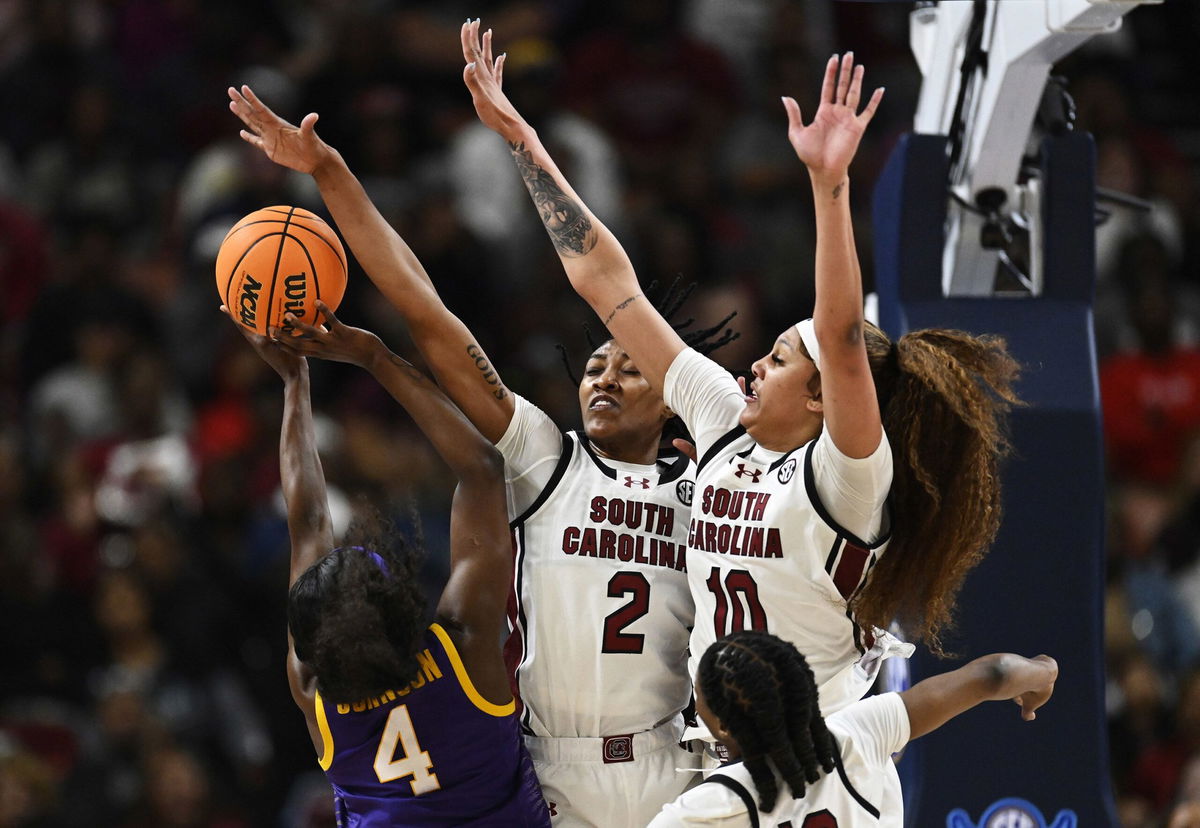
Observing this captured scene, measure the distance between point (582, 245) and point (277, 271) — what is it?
29.9 inches

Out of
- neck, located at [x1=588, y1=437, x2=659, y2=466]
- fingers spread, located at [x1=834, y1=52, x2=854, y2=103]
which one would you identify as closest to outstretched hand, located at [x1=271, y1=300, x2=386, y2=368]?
neck, located at [x1=588, y1=437, x2=659, y2=466]

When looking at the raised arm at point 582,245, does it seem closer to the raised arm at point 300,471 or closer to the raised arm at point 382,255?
the raised arm at point 382,255

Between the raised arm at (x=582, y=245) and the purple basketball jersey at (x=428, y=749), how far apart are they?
2.88 ft

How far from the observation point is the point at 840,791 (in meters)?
3.32

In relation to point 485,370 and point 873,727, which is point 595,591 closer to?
point 485,370

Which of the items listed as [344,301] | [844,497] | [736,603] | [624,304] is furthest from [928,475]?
[344,301]

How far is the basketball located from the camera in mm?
4031

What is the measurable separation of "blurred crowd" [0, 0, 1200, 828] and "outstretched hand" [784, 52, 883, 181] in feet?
11.5

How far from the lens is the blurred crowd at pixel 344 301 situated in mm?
7250

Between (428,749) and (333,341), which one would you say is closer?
(428,749)

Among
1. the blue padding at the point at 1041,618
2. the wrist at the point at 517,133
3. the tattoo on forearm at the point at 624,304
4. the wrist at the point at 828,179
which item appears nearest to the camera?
the wrist at the point at 828,179

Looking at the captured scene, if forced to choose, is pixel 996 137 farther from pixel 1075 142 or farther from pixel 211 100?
pixel 211 100

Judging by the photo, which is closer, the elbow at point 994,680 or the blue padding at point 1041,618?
the elbow at point 994,680

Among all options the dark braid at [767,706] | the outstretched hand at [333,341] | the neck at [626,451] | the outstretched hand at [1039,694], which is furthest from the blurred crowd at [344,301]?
the dark braid at [767,706]
